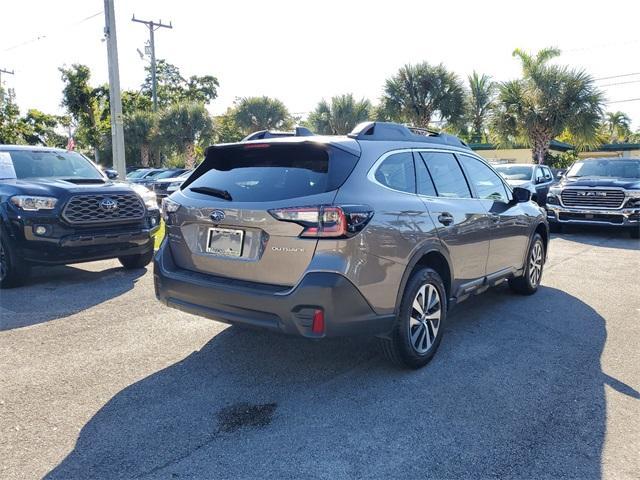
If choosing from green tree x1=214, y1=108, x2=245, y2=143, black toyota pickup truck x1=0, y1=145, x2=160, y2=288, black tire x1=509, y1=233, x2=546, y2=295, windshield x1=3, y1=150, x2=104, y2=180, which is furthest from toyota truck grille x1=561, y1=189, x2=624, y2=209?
green tree x1=214, y1=108, x2=245, y2=143

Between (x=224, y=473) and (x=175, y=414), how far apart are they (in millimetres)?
729

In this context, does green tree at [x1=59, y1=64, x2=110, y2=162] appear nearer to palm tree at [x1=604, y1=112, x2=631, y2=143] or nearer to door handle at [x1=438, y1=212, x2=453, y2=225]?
door handle at [x1=438, y1=212, x2=453, y2=225]

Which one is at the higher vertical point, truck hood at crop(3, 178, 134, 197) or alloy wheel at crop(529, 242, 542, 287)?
truck hood at crop(3, 178, 134, 197)

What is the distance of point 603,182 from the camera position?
1134cm

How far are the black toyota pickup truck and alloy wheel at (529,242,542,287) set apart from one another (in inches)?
194

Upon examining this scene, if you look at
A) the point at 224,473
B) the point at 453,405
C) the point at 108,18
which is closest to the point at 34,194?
the point at 224,473

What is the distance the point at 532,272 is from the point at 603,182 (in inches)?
256

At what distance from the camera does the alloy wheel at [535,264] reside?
6.17 metres

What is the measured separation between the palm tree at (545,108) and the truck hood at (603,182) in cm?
1115

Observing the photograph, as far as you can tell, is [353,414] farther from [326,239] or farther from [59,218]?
[59,218]

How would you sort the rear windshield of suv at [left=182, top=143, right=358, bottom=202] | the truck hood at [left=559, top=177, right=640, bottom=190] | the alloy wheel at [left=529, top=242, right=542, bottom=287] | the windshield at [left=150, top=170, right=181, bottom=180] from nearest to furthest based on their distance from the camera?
the rear windshield of suv at [left=182, top=143, right=358, bottom=202], the alloy wheel at [left=529, top=242, right=542, bottom=287], the truck hood at [left=559, top=177, right=640, bottom=190], the windshield at [left=150, top=170, right=181, bottom=180]

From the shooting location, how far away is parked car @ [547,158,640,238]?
35.6 feet

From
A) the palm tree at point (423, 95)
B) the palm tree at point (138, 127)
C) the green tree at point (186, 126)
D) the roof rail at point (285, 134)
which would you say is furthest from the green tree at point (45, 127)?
the roof rail at point (285, 134)

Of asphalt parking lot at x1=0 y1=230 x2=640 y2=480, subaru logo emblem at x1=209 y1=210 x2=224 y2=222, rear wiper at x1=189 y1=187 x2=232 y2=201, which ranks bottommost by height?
asphalt parking lot at x1=0 y1=230 x2=640 y2=480
